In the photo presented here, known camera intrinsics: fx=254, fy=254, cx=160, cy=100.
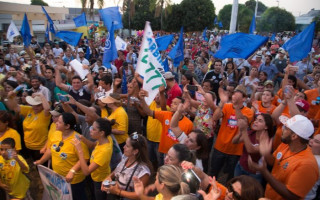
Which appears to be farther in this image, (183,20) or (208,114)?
(183,20)

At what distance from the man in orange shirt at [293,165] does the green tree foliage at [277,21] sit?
4835cm

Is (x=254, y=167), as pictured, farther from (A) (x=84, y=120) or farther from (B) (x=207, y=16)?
(B) (x=207, y=16)

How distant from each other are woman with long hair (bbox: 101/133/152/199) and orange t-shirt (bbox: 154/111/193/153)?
3.07ft

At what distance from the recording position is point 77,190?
3586 millimetres

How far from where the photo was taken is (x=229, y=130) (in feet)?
13.4

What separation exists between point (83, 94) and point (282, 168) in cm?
427

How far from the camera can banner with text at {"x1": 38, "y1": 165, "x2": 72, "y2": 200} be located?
3.25m

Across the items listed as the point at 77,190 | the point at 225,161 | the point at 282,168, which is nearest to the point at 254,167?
the point at 282,168

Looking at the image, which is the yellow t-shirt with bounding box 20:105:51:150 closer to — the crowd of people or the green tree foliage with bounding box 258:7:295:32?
the crowd of people

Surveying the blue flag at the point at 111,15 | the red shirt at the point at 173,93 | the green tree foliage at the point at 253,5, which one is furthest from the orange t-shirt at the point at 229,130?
the green tree foliage at the point at 253,5

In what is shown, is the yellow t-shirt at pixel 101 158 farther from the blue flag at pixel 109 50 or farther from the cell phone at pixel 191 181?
the blue flag at pixel 109 50

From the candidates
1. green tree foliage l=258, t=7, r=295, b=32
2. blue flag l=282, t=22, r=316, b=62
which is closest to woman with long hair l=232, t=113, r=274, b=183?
blue flag l=282, t=22, r=316, b=62

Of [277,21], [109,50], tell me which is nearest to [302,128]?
[109,50]

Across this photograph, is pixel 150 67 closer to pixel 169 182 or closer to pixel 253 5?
pixel 169 182
